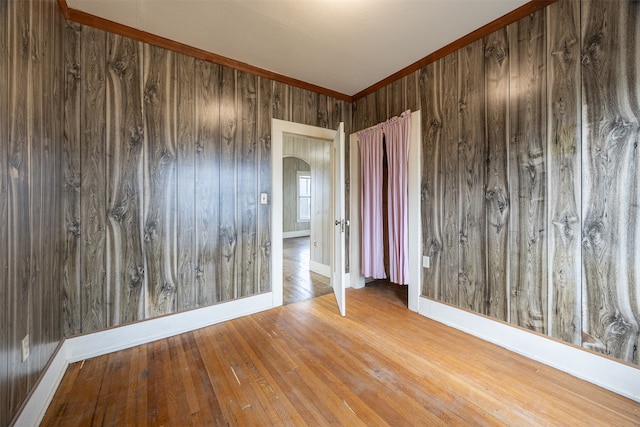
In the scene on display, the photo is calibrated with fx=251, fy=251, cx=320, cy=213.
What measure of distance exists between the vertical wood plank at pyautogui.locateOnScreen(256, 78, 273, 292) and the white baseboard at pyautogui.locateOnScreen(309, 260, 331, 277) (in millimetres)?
1419

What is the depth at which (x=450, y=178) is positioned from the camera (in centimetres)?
241

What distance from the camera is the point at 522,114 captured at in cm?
193

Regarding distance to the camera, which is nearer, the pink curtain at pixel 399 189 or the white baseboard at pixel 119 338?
the white baseboard at pixel 119 338

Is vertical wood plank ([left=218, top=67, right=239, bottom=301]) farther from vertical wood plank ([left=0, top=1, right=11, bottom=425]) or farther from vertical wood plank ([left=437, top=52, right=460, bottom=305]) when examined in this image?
vertical wood plank ([left=437, top=52, right=460, bottom=305])

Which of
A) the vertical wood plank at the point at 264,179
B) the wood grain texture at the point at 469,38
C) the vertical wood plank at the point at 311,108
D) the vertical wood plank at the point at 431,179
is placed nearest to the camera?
the wood grain texture at the point at 469,38

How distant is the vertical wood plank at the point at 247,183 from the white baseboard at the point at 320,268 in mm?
1569

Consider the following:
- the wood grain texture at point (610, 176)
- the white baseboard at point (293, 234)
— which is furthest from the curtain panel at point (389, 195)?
the white baseboard at point (293, 234)

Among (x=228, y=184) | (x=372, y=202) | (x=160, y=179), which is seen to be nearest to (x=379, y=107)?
(x=372, y=202)

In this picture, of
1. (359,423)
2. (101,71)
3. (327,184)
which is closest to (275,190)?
(327,184)

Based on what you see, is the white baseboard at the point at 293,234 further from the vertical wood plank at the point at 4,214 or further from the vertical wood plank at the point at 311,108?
the vertical wood plank at the point at 4,214

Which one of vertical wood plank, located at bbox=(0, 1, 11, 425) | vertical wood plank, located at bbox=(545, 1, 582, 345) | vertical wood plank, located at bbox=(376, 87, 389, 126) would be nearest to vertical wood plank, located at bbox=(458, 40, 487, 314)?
vertical wood plank, located at bbox=(545, 1, 582, 345)

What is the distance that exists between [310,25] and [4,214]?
7.27 feet

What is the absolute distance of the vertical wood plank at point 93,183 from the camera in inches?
76.0

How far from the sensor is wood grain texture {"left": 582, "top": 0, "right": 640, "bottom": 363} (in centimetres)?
150
